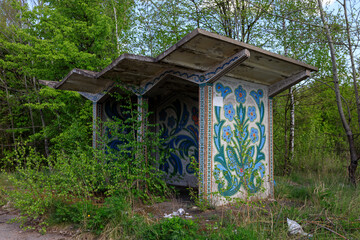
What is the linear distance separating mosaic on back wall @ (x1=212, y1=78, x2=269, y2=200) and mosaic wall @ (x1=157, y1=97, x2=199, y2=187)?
5.72 ft

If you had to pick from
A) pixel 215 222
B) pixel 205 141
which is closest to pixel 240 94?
pixel 205 141

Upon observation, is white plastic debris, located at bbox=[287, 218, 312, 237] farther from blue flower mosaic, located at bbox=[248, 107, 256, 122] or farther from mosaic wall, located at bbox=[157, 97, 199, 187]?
mosaic wall, located at bbox=[157, 97, 199, 187]

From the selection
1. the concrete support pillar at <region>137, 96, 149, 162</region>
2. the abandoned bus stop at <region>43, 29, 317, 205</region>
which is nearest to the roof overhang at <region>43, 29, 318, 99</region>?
the abandoned bus stop at <region>43, 29, 317, 205</region>

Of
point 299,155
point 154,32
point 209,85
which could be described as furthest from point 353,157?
point 154,32

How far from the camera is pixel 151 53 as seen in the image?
1307 centimetres

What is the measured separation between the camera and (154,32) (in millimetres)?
12641

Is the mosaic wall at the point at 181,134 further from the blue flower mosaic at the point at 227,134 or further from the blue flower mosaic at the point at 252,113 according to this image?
the blue flower mosaic at the point at 227,134

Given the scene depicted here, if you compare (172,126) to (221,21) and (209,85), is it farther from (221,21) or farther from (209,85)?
(221,21)

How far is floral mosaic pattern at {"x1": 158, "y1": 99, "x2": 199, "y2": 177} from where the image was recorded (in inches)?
303

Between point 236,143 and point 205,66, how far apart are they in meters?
1.58

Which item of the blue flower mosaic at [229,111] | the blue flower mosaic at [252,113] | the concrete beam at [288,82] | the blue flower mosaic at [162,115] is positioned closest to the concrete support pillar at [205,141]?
the blue flower mosaic at [229,111]

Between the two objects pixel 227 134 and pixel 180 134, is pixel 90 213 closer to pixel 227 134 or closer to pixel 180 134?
pixel 227 134

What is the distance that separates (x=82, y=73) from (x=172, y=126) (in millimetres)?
2820

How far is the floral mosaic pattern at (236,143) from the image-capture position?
18.0 ft
